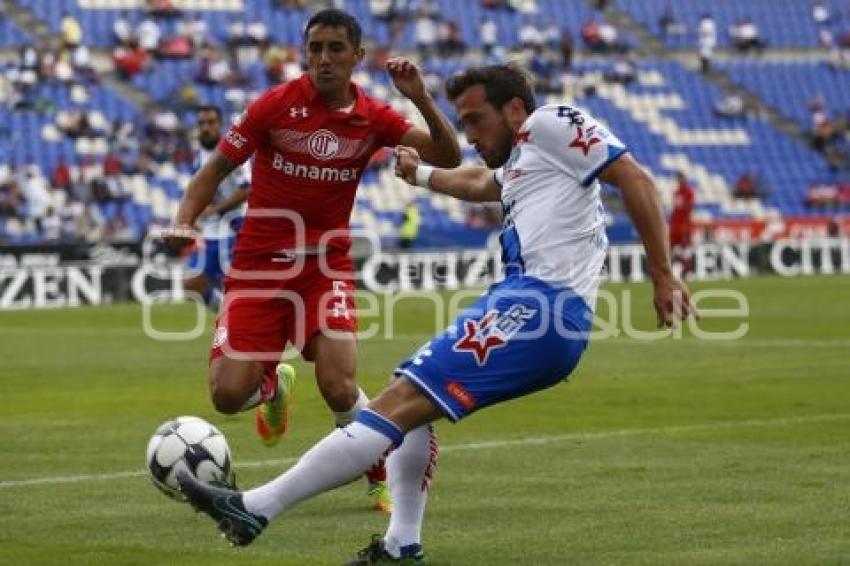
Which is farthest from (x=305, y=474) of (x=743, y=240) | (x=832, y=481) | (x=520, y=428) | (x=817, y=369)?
(x=743, y=240)

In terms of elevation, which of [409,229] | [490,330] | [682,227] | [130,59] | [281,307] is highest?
[490,330]

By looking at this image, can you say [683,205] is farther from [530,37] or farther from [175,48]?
[530,37]

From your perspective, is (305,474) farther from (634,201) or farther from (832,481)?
(832,481)

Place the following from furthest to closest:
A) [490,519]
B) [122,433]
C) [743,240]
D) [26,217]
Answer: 1. [743,240]
2. [26,217]
3. [122,433]
4. [490,519]

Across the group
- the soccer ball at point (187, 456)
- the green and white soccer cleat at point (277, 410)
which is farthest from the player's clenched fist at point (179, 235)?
the green and white soccer cleat at point (277, 410)

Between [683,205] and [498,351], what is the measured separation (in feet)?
110

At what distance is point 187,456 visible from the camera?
972 centimetres

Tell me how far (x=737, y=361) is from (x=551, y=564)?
13256 millimetres

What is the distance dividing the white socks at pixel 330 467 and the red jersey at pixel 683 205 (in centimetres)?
3339

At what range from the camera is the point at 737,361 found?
21984 mm

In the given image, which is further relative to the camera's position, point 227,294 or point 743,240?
point 743,240

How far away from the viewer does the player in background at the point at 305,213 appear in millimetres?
10961

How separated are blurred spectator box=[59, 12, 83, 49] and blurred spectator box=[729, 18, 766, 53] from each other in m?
21.5

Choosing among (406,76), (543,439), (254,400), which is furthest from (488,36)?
(406,76)
